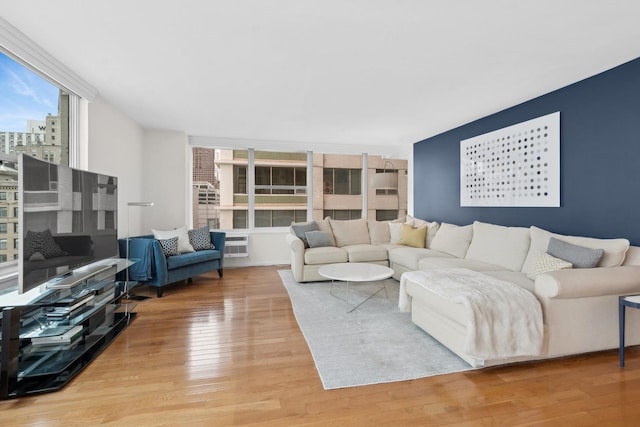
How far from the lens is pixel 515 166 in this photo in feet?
12.1

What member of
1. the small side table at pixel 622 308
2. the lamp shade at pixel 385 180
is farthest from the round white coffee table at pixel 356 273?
the lamp shade at pixel 385 180

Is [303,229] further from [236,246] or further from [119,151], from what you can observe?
[119,151]

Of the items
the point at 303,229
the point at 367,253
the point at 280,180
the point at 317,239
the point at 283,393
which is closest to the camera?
the point at 283,393

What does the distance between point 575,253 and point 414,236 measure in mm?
2281

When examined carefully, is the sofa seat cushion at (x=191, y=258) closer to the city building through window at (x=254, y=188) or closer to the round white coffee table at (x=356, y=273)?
the city building through window at (x=254, y=188)

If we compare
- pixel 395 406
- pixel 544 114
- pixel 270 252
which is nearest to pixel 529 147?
pixel 544 114

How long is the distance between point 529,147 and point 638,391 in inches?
101

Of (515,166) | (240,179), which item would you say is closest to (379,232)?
(515,166)

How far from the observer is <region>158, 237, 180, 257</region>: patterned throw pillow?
4.02 metres

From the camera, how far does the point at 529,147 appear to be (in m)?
3.52

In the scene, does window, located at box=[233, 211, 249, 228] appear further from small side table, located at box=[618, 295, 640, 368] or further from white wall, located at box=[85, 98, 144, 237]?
small side table, located at box=[618, 295, 640, 368]

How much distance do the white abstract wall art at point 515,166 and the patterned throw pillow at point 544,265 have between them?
0.92 meters

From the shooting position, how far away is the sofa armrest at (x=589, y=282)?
2145 millimetres

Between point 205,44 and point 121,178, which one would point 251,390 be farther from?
point 121,178
